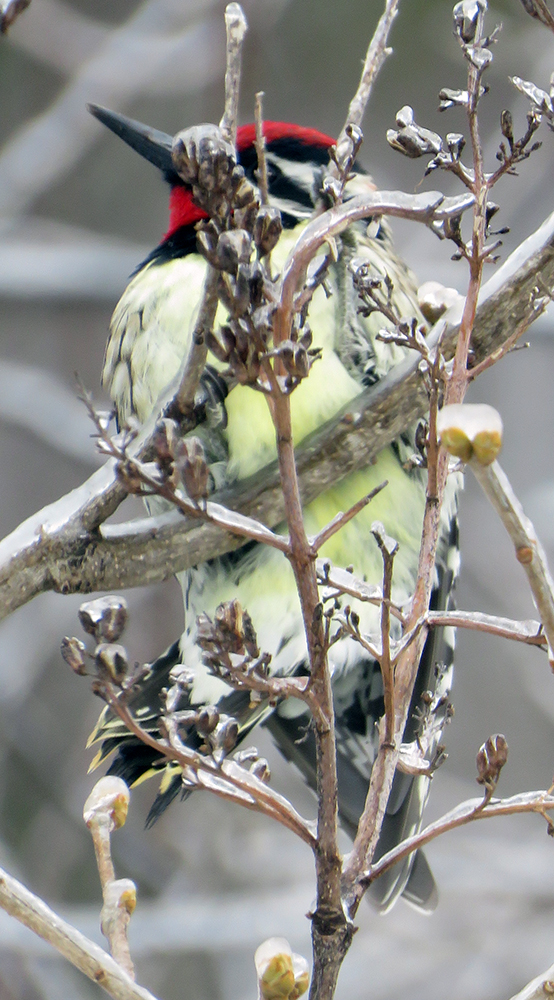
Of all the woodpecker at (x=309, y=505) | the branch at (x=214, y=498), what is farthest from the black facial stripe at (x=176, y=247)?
the branch at (x=214, y=498)

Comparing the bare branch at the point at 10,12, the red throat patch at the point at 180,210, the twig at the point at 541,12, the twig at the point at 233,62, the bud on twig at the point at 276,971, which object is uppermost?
the red throat patch at the point at 180,210

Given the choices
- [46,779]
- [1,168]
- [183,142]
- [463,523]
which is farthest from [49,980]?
[183,142]

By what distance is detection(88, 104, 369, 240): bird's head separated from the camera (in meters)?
1.78

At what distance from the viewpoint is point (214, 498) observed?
1.33m

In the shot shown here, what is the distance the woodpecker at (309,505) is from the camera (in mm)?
1545

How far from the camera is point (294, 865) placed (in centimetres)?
309

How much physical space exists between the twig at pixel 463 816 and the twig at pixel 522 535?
0.36ft

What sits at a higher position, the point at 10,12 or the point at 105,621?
the point at 10,12

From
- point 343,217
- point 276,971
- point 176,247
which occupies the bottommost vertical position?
point 276,971

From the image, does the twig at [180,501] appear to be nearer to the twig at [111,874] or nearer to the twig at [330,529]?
the twig at [330,529]

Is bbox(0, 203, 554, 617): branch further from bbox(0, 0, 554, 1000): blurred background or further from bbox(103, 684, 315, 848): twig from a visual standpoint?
bbox(0, 0, 554, 1000): blurred background

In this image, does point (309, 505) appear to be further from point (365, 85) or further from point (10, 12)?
point (10, 12)

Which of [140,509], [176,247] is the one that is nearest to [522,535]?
[176,247]

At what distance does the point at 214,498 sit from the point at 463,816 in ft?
2.28
